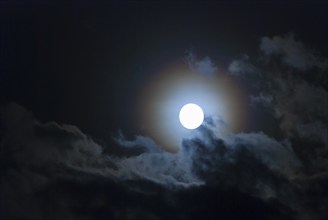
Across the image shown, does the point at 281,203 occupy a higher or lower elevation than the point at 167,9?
lower

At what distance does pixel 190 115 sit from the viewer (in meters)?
7.42

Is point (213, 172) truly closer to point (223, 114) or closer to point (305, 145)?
point (223, 114)

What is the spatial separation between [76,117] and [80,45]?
123 centimetres

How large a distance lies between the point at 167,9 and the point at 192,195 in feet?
10.5

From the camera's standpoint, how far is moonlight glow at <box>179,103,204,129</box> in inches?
292

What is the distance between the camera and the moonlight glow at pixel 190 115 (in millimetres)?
7418

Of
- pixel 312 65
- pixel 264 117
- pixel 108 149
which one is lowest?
pixel 108 149

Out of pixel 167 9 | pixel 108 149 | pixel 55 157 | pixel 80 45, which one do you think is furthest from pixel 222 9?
pixel 55 157

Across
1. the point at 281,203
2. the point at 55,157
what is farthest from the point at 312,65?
the point at 55,157

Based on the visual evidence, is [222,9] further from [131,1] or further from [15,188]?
[15,188]

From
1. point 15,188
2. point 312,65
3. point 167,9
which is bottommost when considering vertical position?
point 15,188

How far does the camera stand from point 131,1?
759 cm

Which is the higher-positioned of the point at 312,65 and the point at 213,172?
the point at 312,65

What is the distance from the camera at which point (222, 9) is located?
752 cm
